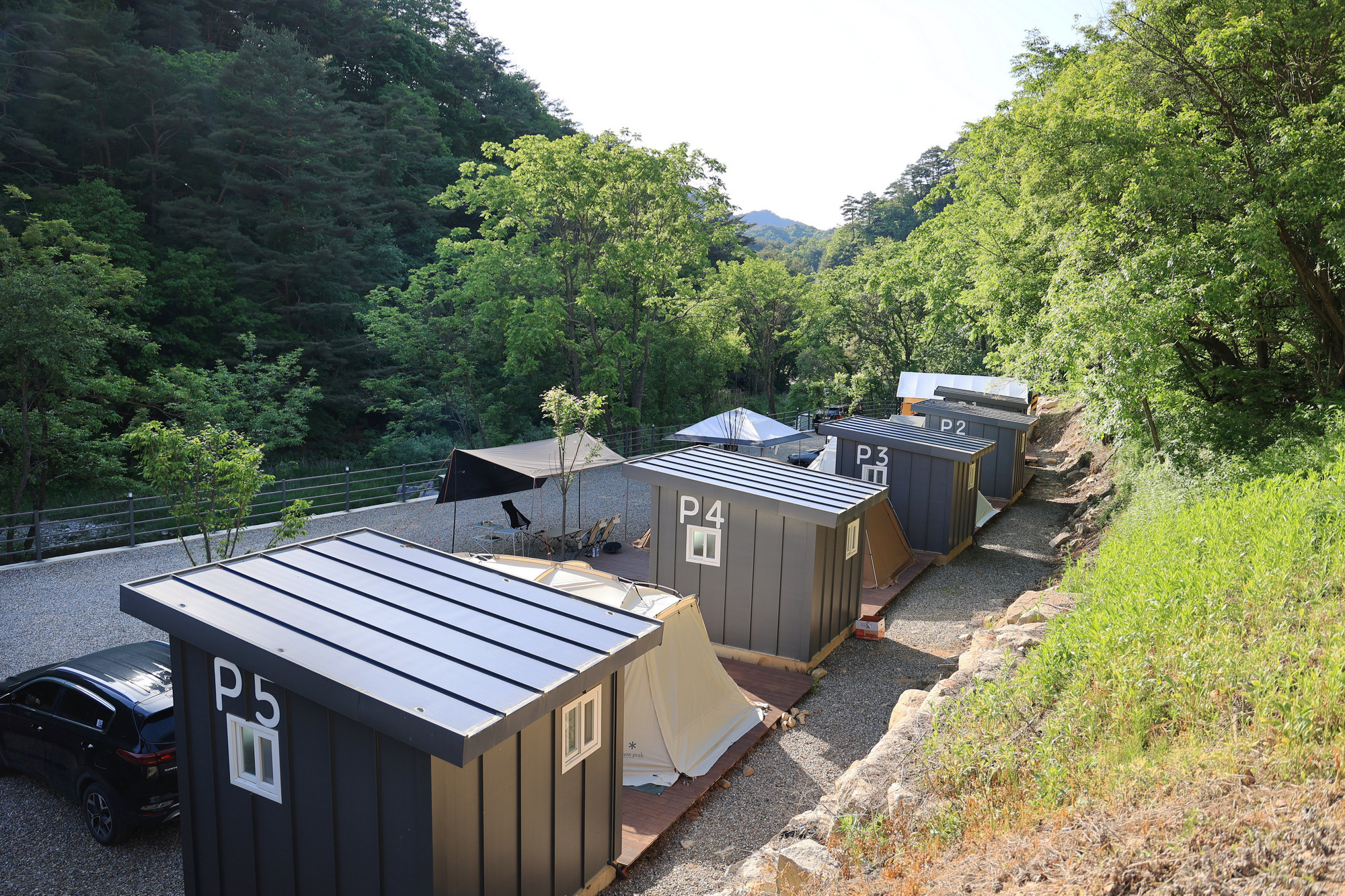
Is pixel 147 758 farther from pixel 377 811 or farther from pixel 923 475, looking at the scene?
pixel 923 475

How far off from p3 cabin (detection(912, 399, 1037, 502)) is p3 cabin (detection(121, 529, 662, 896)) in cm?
1602

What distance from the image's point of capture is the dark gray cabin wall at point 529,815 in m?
4.22

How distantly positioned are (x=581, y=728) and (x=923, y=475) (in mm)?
11207

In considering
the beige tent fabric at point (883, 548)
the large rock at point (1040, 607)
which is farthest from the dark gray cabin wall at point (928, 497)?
the large rock at point (1040, 607)

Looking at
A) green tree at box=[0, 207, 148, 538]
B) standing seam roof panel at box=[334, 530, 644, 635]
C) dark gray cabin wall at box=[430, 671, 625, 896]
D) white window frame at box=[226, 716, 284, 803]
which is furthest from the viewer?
green tree at box=[0, 207, 148, 538]

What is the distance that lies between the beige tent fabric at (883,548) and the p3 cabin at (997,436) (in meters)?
6.50

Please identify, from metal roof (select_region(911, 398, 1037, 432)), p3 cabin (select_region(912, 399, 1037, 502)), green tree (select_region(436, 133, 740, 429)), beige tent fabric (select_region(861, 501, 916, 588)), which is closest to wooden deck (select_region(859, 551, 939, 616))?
beige tent fabric (select_region(861, 501, 916, 588))

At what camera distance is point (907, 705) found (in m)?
7.21

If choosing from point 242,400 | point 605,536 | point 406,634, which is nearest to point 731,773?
point 406,634

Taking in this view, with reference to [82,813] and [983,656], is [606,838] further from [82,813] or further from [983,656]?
[82,813]

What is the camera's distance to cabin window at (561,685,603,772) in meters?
4.97

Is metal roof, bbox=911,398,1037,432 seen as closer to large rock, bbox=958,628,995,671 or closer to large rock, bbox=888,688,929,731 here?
large rock, bbox=958,628,995,671

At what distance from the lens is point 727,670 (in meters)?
9.63

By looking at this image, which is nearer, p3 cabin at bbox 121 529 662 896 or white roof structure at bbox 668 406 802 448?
p3 cabin at bbox 121 529 662 896
